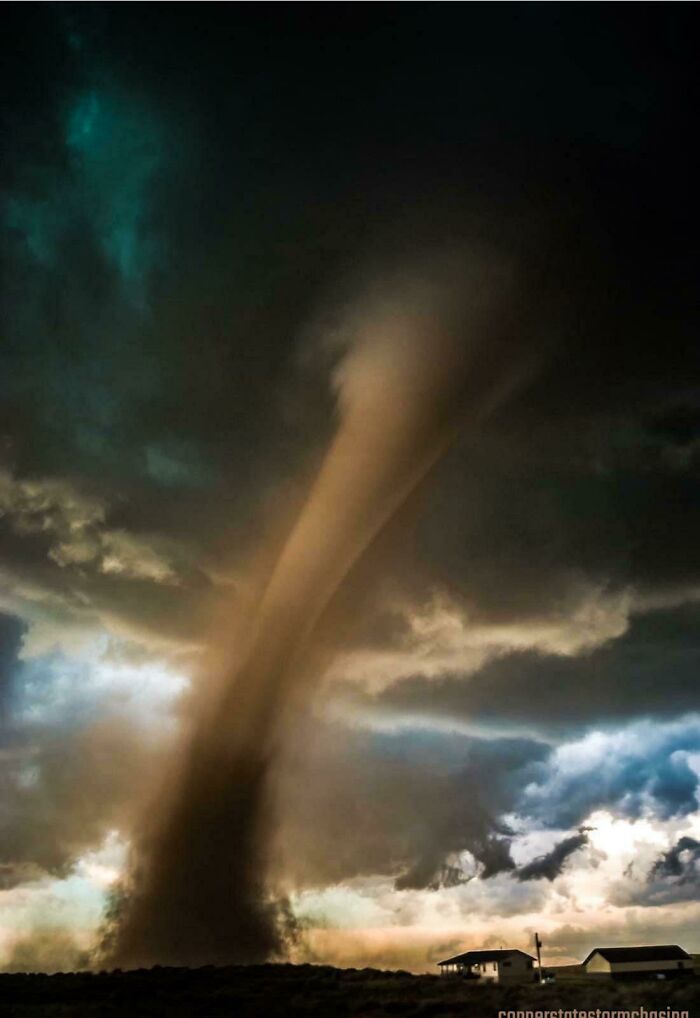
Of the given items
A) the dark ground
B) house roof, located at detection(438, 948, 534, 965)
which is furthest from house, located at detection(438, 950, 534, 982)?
the dark ground

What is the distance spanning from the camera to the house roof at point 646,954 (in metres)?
106

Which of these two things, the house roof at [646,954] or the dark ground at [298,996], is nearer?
the dark ground at [298,996]

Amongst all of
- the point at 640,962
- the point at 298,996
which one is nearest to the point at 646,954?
the point at 640,962

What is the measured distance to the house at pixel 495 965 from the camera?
114688mm

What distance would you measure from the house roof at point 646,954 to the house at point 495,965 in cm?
1075

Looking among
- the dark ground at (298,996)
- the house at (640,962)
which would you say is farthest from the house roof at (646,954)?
the dark ground at (298,996)

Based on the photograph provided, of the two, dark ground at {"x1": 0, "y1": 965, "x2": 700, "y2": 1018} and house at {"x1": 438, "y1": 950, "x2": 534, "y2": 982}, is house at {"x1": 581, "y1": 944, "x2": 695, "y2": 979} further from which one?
dark ground at {"x1": 0, "y1": 965, "x2": 700, "y2": 1018}

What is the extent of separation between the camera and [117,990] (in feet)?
223

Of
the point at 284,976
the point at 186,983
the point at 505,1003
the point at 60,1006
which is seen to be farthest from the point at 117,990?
the point at 505,1003

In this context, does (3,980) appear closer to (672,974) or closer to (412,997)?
(412,997)

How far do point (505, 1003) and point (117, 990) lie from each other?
30613 mm

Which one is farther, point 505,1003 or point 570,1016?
point 505,1003

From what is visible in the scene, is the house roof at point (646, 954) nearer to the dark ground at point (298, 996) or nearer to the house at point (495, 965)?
the house at point (495, 965)

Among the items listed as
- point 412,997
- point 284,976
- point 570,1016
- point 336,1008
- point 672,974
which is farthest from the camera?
point 672,974
